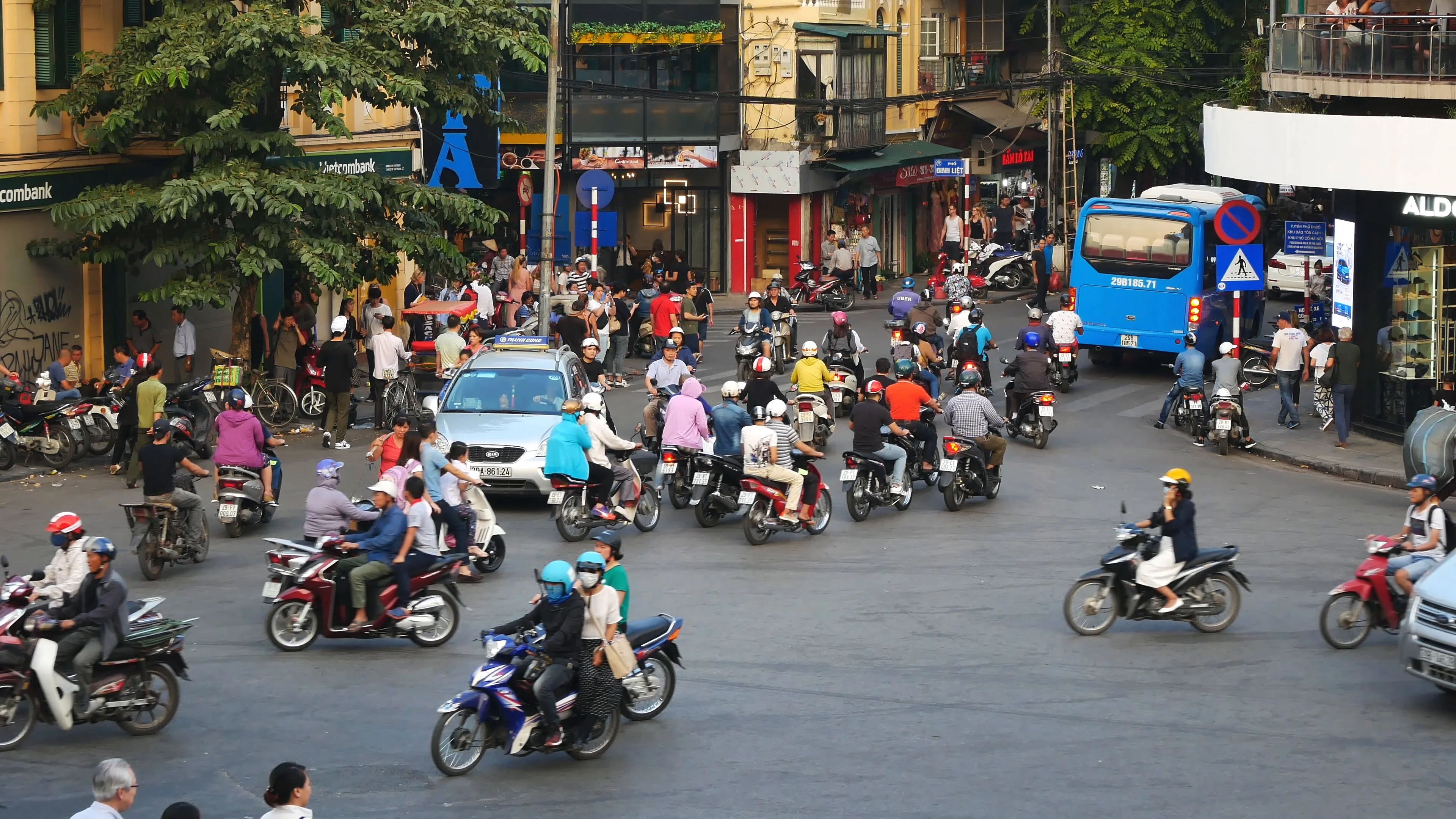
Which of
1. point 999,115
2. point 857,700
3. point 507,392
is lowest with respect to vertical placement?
point 857,700

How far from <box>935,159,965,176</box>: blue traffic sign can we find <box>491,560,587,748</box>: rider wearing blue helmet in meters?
39.3

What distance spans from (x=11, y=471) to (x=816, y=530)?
971cm

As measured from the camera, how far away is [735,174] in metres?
44.3

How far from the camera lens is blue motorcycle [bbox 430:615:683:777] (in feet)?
35.5

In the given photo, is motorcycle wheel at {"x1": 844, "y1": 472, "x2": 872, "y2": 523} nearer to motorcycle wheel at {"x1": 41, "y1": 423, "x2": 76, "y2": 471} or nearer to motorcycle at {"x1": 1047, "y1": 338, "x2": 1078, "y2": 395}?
motorcycle wheel at {"x1": 41, "y1": 423, "x2": 76, "y2": 471}

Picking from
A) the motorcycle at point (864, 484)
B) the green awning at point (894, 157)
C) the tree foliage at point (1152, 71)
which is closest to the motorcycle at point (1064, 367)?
the motorcycle at point (864, 484)

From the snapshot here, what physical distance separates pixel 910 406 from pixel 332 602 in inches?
333

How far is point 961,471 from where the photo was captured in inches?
780

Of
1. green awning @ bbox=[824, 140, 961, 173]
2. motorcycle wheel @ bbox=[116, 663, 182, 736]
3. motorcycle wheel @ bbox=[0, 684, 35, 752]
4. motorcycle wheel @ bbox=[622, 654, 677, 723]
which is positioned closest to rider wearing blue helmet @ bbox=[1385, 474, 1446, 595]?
motorcycle wheel @ bbox=[622, 654, 677, 723]

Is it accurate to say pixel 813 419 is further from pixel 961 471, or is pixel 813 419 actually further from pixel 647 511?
pixel 647 511

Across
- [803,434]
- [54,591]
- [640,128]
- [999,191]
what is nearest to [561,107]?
[640,128]

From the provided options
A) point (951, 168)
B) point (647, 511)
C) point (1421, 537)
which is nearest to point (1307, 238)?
point (647, 511)

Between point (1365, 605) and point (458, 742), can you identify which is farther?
point (1365, 605)

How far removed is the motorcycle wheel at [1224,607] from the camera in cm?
1455
